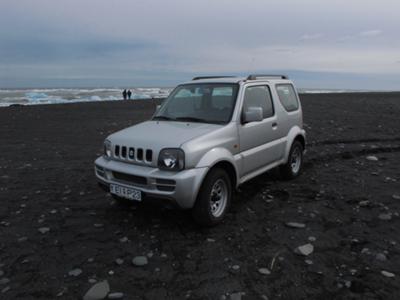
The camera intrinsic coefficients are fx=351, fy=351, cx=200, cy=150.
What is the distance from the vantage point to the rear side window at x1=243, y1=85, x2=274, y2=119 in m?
5.61

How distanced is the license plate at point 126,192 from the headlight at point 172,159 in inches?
19.9

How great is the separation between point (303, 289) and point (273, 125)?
3307mm

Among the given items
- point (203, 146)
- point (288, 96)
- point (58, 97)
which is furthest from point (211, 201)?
point (58, 97)

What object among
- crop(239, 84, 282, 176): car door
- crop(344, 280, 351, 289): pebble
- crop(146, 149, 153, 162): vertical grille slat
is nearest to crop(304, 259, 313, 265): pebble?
crop(344, 280, 351, 289): pebble

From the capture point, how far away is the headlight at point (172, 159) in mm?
4324

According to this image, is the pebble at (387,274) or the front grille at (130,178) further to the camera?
the front grille at (130,178)

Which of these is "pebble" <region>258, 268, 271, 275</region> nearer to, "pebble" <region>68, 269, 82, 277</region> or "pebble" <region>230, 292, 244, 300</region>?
"pebble" <region>230, 292, 244, 300</region>

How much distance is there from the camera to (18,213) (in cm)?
545

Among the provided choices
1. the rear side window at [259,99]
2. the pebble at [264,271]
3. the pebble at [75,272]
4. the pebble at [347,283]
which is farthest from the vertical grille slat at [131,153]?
the pebble at [347,283]

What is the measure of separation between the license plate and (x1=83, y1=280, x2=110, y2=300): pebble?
117cm

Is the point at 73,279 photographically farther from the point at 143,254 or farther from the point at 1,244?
the point at 1,244

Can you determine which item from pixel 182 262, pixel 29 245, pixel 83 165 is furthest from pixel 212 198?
pixel 83 165

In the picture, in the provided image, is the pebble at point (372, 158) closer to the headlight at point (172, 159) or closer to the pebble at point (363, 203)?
the pebble at point (363, 203)

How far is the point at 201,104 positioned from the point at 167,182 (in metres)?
1.84
